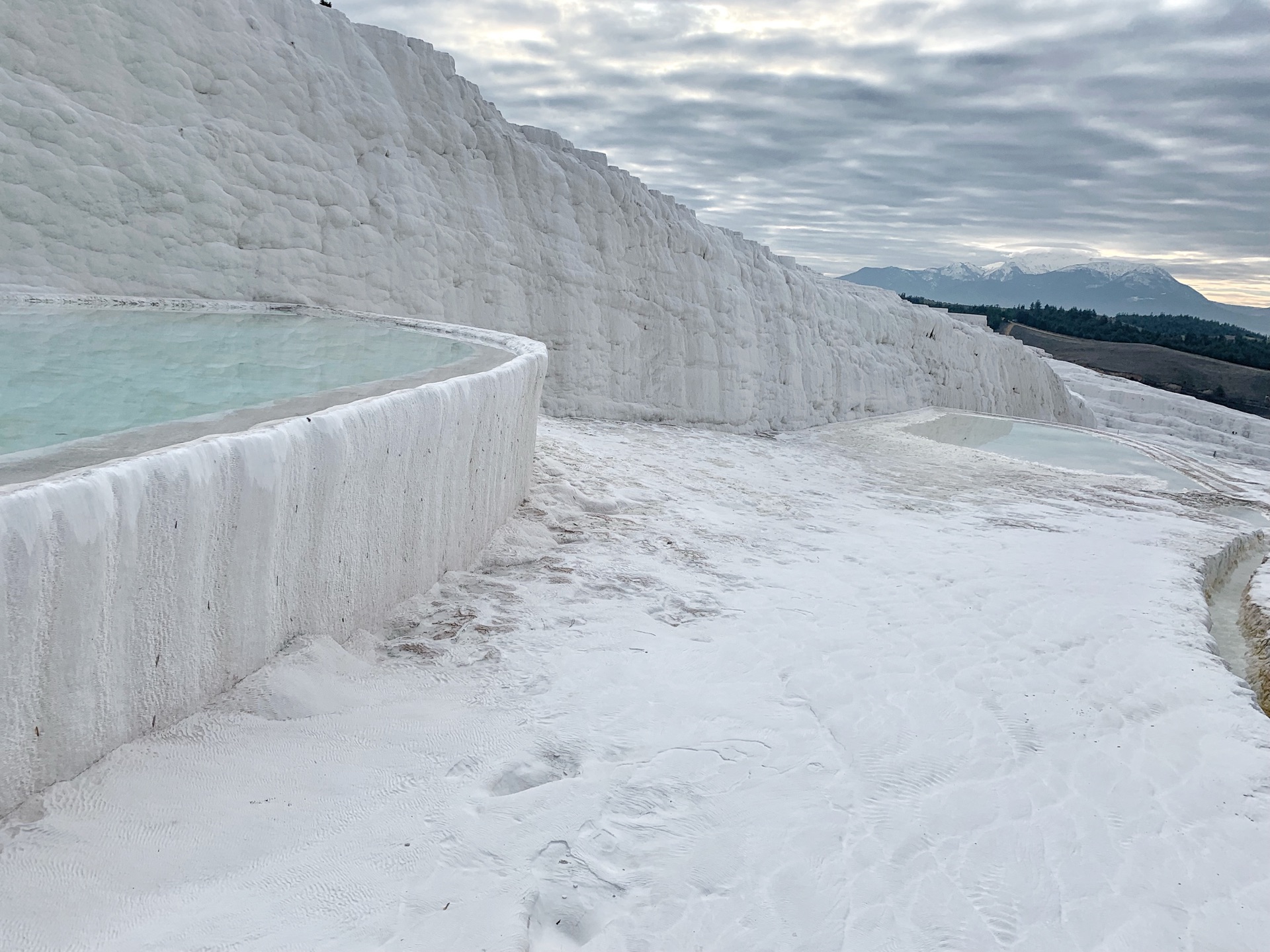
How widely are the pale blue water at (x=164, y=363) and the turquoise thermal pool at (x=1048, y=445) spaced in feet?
33.7

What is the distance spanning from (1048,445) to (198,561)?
15.0 metres

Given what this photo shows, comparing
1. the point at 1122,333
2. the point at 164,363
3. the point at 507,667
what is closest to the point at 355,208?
the point at 164,363

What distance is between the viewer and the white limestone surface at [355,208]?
7.91 meters

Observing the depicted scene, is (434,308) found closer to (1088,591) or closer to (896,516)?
(896,516)

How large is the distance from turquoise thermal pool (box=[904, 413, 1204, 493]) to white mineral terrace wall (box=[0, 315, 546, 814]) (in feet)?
36.2

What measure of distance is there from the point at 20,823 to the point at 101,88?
8.53 m

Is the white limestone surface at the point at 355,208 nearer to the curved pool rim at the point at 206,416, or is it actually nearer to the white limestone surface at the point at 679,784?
the curved pool rim at the point at 206,416

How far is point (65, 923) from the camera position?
1.93 metres

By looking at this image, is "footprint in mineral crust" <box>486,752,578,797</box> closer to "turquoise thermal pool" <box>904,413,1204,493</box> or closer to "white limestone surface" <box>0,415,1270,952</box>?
"white limestone surface" <box>0,415,1270,952</box>

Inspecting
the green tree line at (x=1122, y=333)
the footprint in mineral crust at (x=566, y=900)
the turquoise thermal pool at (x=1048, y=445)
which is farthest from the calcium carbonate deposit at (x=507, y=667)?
the green tree line at (x=1122, y=333)

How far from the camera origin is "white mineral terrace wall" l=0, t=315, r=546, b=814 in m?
2.08

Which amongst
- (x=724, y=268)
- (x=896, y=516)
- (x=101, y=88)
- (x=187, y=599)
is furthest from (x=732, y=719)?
(x=724, y=268)

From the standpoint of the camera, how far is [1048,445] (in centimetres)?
1480

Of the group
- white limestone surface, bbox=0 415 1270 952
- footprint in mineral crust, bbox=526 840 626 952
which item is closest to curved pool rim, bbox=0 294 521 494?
white limestone surface, bbox=0 415 1270 952
